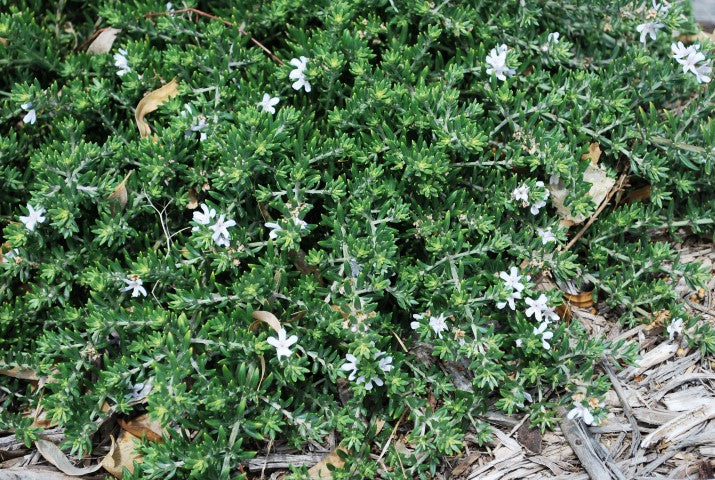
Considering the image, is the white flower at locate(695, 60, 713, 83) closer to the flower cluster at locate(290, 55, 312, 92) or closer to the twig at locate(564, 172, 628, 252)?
the twig at locate(564, 172, 628, 252)

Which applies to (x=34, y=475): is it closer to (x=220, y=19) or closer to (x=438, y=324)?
(x=438, y=324)

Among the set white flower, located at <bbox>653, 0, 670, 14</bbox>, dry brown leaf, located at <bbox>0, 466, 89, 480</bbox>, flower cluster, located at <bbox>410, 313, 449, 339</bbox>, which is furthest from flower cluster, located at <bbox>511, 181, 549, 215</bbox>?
dry brown leaf, located at <bbox>0, 466, 89, 480</bbox>

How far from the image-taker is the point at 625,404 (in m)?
3.77

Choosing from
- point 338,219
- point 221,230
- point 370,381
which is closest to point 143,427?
point 221,230

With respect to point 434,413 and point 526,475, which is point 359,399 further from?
point 526,475

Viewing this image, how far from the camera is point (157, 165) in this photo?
12.7 feet

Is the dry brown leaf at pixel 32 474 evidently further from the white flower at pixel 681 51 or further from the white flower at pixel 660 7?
the white flower at pixel 660 7

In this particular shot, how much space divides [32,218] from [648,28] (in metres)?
3.58

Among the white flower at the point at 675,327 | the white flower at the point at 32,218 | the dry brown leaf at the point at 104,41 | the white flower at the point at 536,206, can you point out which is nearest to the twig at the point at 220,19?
the dry brown leaf at the point at 104,41

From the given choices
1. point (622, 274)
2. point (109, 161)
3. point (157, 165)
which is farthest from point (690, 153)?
point (109, 161)

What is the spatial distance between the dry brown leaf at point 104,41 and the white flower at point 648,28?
3.12 meters

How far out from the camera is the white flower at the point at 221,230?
3.67 metres

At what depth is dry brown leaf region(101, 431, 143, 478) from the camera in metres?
→ 3.63

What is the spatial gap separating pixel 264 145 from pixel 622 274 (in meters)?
2.05
